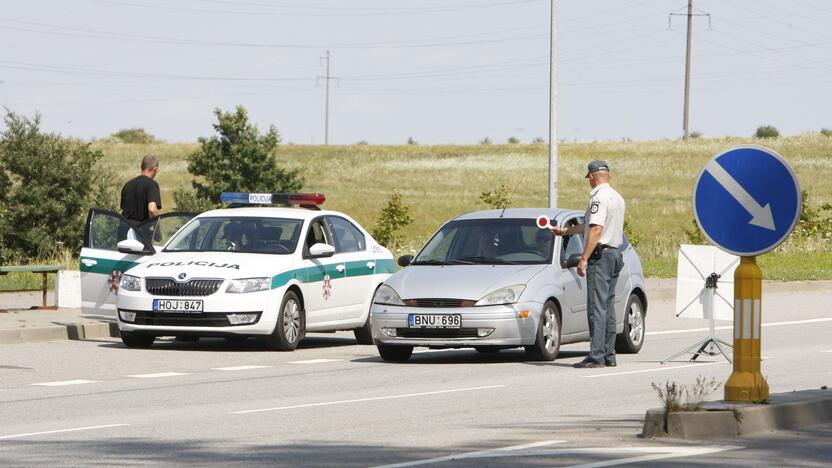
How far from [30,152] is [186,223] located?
23.8m

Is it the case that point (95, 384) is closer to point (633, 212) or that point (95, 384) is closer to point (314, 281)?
point (314, 281)

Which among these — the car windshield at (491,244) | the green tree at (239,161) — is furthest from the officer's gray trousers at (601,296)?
the green tree at (239,161)

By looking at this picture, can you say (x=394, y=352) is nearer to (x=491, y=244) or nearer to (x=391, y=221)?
(x=491, y=244)

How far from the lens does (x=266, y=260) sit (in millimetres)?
18859

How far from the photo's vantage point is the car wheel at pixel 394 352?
17234 mm

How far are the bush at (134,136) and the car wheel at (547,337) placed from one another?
137076 mm

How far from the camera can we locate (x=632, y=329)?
18547 millimetres

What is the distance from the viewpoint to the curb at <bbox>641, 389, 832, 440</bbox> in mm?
10164

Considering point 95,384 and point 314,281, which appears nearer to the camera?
point 95,384

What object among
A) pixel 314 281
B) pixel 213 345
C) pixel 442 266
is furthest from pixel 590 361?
pixel 213 345

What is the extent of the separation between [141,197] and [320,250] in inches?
108

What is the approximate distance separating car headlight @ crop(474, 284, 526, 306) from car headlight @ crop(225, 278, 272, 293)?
9.73 ft

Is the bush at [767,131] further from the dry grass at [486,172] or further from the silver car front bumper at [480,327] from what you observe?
the silver car front bumper at [480,327]

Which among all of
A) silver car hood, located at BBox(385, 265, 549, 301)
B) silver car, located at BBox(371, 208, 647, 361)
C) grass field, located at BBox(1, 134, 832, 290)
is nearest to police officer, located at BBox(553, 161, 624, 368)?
silver car, located at BBox(371, 208, 647, 361)
